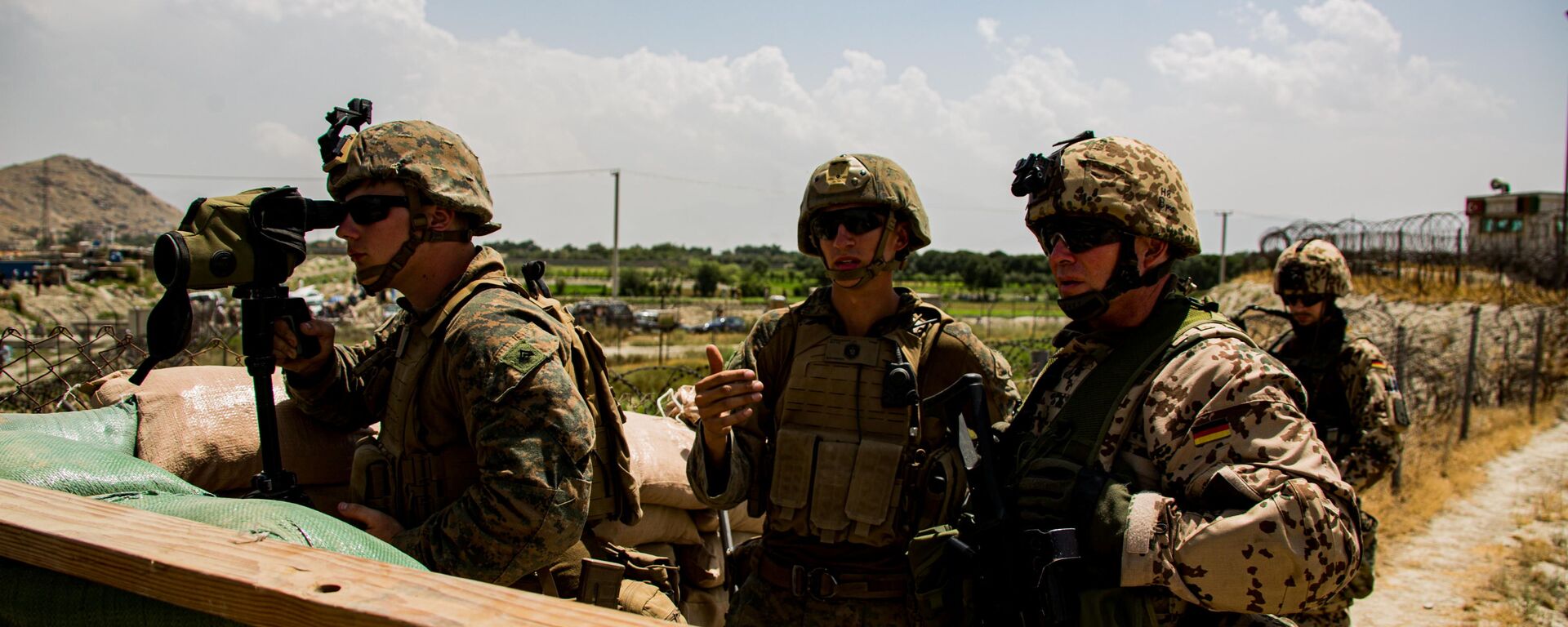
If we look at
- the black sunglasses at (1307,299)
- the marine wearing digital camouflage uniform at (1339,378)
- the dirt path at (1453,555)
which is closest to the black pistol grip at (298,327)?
the marine wearing digital camouflage uniform at (1339,378)

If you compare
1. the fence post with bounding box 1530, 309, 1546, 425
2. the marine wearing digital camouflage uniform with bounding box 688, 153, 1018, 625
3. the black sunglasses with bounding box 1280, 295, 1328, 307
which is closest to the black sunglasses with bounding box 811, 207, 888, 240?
the marine wearing digital camouflage uniform with bounding box 688, 153, 1018, 625

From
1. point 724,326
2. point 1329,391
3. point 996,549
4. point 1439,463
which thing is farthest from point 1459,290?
point 724,326

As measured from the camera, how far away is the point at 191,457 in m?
2.68

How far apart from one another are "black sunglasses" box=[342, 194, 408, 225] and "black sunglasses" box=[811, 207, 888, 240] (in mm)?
1281

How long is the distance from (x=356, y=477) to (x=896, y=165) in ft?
6.35

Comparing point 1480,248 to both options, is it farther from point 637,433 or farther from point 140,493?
point 140,493

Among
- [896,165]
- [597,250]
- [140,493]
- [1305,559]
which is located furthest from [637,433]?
[597,250]

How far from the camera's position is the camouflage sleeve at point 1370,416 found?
407cm

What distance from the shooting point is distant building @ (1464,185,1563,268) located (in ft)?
58.6

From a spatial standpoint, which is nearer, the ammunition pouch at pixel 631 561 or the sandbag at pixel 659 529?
the ammunition pouch at pixel 631 561

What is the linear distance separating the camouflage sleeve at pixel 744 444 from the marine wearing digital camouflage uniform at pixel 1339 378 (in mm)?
2583

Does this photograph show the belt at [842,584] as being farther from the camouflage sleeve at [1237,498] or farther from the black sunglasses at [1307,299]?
the black sunglasses at [1307,299]

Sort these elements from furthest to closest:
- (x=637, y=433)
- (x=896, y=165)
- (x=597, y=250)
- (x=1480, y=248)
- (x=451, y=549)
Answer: (x=597, y=250)
(x=1480, y=248)
(x=637, y=433)
(x=896, y=165)
(x=451, y=549)

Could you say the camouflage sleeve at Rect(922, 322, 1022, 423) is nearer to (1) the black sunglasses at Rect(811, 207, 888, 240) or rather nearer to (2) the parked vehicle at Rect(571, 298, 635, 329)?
(1) the black sunglasses at Rect(811, 207, 888, 240)
